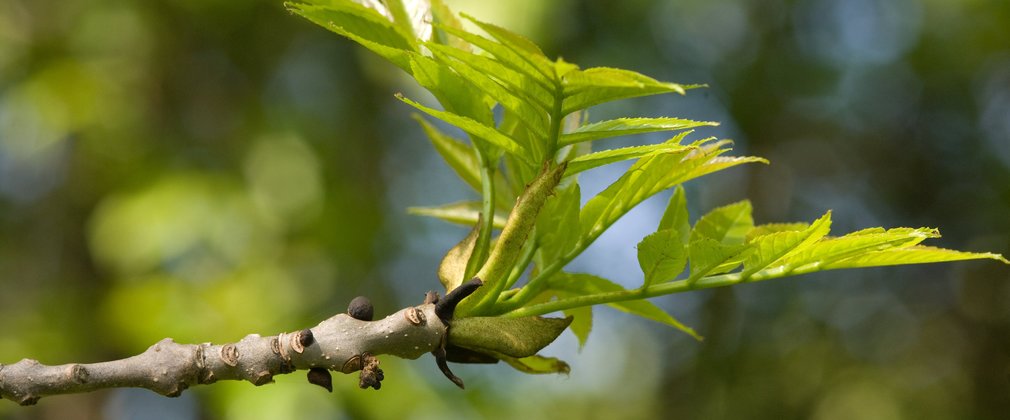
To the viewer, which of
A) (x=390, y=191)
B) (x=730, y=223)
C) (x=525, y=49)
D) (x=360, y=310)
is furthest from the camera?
(x=390, y=191)

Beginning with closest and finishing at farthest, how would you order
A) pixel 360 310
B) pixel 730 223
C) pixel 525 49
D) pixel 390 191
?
pixel 525 49 → pixel 360 310 → pixel 730 223 → pixel 390 191

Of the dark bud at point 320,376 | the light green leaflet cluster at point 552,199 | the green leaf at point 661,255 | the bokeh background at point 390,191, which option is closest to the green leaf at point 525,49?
the light green leaflet cluster at point 552,199

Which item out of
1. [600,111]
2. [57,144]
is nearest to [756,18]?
[600,111]

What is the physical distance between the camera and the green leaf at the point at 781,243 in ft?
1.66

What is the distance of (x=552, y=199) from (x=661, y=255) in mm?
96

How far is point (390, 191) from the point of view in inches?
132

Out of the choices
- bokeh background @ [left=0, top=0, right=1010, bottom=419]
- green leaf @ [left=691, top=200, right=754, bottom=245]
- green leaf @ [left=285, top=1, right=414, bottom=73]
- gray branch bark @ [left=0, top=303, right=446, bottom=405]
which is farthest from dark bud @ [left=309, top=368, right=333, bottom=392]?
bokeh background @ [left=0, top=0, right=1010, bottom=419]

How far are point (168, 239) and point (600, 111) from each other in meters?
1.59

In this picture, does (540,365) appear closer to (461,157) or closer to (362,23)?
(461,157)

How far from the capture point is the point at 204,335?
6.89 ft

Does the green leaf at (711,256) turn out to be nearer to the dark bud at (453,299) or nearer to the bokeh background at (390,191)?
the dark bud at (453,299)

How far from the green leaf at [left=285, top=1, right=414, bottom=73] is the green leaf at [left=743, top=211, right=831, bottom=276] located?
0.25 metres

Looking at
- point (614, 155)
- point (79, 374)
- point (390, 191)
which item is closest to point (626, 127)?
point (614, 155)

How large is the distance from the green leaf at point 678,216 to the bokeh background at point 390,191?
4.60ft
